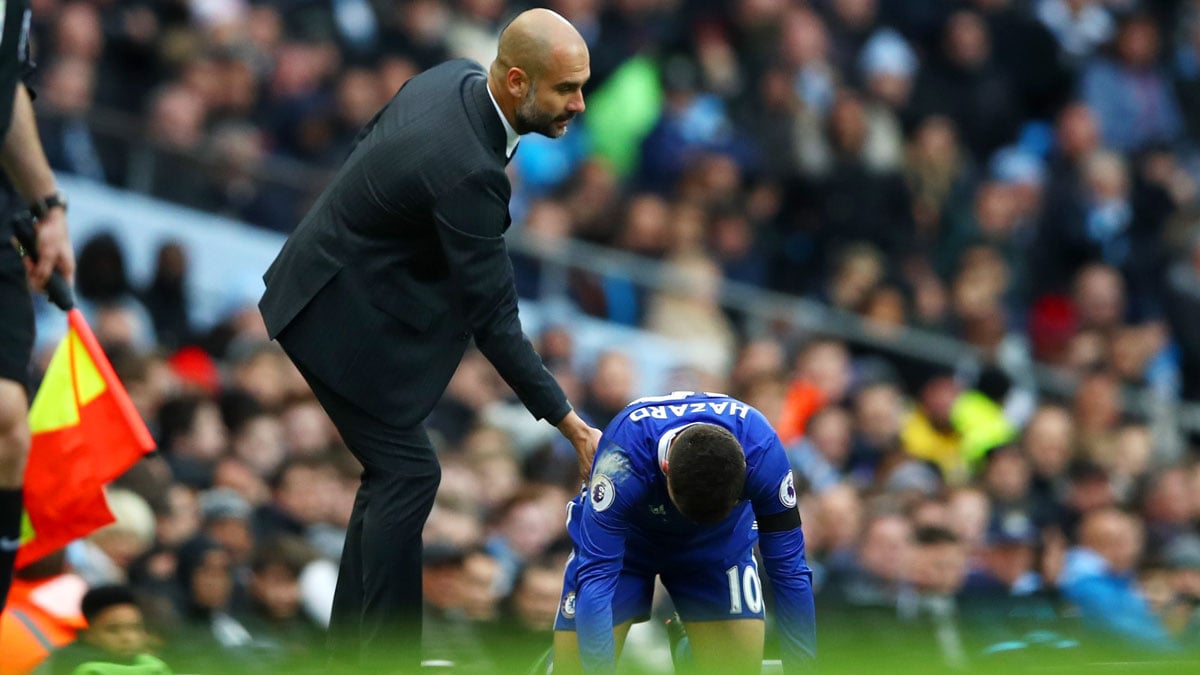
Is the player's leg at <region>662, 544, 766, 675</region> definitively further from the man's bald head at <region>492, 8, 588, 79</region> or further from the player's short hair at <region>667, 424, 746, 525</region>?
the man's bald head at <region>492, 8, 588, 79</region>

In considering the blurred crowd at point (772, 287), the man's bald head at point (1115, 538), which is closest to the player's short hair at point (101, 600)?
the blurred crowd at point (772, 287)

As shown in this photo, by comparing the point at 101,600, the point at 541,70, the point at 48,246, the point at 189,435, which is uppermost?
the point at 189,435

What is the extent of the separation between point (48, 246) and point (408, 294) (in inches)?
48.5

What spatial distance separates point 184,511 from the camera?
387 inches

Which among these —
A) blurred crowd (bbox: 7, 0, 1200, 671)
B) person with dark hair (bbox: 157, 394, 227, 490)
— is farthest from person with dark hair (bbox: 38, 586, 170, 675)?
person with dark hair (bbox: 157, 394, 227, 490)

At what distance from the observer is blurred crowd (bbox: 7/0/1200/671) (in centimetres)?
994

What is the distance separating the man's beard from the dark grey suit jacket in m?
0.11

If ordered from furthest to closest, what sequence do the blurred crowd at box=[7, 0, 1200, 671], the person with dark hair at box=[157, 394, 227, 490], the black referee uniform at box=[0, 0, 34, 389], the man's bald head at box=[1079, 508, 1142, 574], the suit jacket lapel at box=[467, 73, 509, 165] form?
the man's bald head at box=[1079, 508, 1142, 574]
the person with dark hair at box=[157, 394, 227, 490]
the blurred crowd at box=[7, 0, 1200, 671]
the suit jacket lapel at box=[467, 73, 509, 165]
the black referee uniform at box=[0, 0, 34, 389]

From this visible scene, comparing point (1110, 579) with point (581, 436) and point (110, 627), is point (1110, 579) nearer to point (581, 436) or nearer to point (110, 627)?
point (581, 436)

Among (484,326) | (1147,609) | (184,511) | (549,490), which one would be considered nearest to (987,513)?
(1147,609)

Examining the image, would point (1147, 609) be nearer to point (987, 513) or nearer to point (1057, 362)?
point (987, 513)

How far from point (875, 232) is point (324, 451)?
641 cm

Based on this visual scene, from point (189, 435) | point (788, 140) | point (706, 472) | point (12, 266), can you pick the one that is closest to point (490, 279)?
point (706, 472)

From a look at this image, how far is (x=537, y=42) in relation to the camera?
21.1 ft
